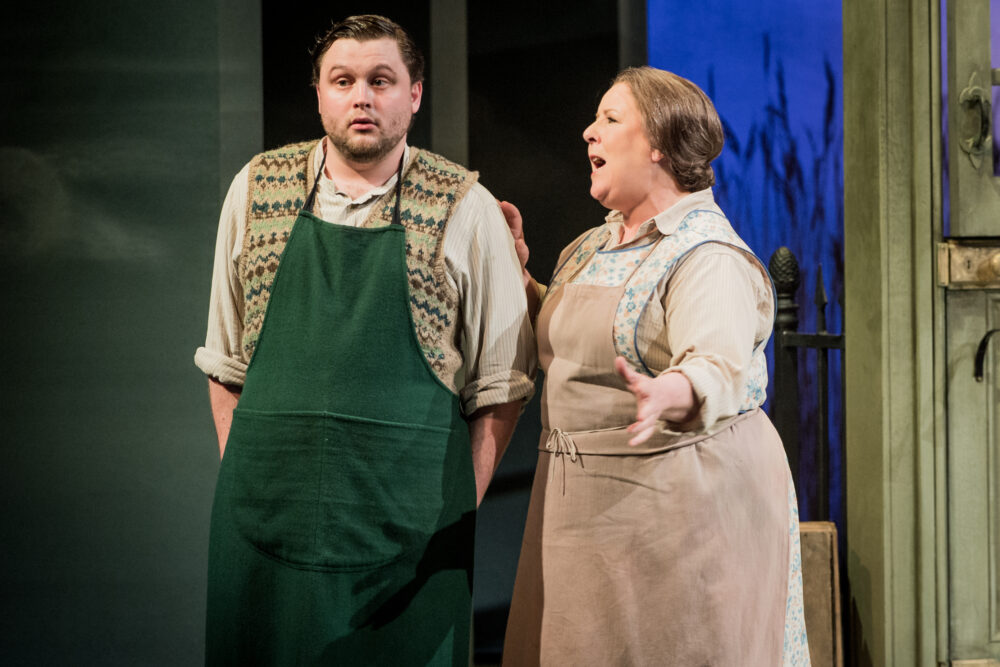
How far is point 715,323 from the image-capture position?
1.76m

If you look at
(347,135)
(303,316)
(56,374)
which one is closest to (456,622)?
(303,316)

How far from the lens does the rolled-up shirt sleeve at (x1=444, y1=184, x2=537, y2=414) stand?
202 centimetres

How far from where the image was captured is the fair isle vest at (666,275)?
6.23 feet

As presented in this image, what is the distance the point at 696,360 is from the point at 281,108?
162 cm

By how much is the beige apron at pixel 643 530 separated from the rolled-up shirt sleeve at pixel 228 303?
684 mm

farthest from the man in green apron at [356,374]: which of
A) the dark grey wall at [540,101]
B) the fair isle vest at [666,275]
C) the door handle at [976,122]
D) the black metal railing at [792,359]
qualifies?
the door handle at [976,122]

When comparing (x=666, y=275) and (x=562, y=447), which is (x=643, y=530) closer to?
(x=562, y=447)

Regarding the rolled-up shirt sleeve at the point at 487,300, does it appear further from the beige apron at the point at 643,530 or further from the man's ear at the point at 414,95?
the man's ear at the point at 414,95

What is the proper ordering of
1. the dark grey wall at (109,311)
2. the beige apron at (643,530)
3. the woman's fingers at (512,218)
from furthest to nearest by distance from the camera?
1. the dark grey wall at (109,311)
2. the woman's fingers at (512,218)
3. the beige apron at (643,530)

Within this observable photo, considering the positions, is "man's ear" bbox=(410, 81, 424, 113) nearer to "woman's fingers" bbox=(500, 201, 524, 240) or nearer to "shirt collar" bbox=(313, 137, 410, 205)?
"shirt collar" bbox=(313, 137, 410, 205)

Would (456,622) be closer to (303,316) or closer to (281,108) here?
(303,316)

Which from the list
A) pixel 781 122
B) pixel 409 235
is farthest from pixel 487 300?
pixel 781 122

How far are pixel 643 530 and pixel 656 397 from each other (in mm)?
420

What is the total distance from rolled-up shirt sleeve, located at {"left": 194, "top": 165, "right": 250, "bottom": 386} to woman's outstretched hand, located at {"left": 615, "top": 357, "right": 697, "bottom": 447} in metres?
0.89
